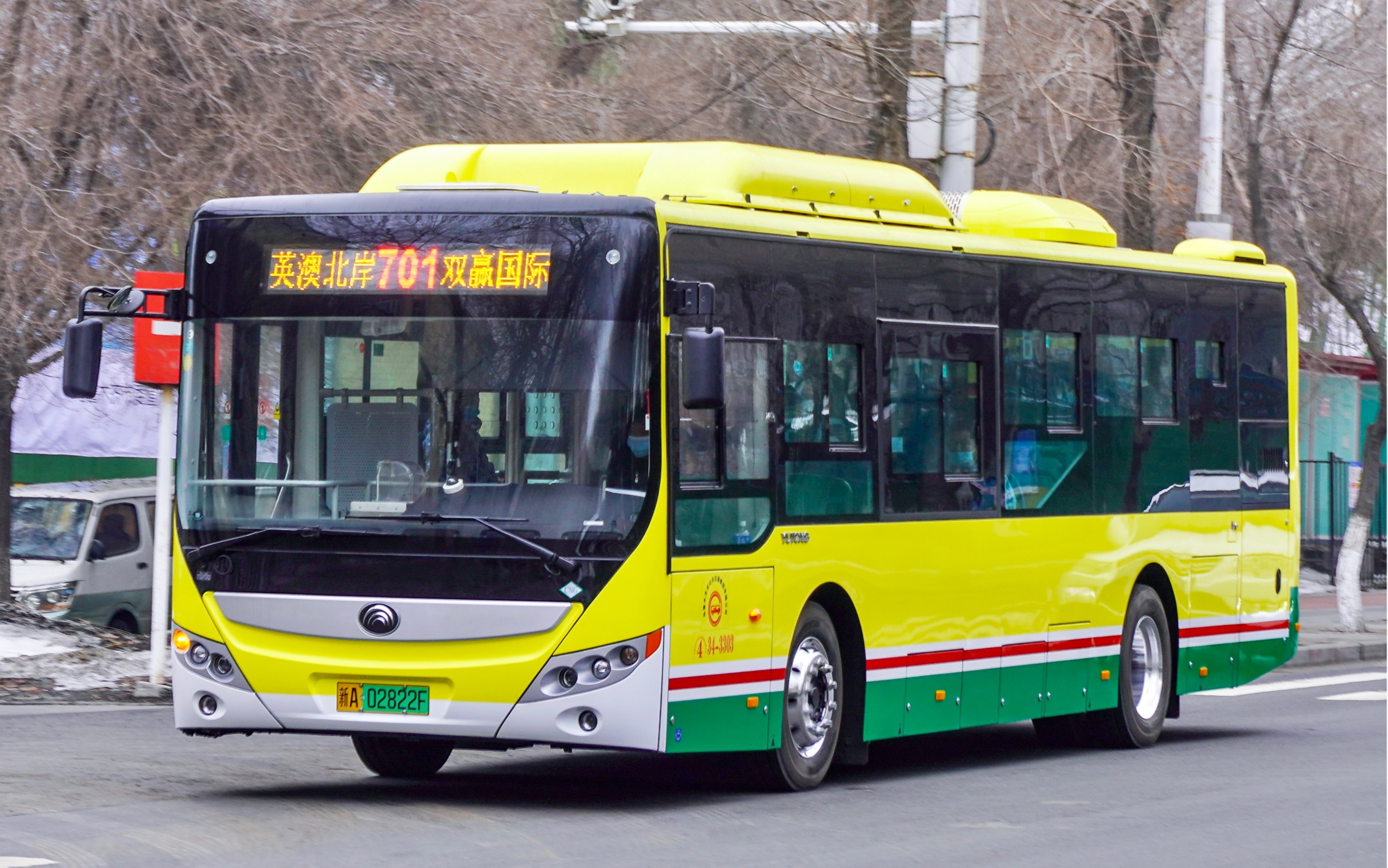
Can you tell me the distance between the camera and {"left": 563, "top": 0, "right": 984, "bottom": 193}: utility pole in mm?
17500

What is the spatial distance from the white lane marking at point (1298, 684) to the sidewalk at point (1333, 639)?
0.97ft

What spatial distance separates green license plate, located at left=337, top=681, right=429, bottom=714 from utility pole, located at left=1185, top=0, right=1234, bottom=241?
481 inches

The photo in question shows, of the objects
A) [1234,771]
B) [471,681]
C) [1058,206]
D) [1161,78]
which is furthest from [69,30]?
[1161,78]

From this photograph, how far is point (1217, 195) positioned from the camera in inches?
810

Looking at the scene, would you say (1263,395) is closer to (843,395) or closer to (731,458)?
(843,395)

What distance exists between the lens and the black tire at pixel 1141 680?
46.9 feet

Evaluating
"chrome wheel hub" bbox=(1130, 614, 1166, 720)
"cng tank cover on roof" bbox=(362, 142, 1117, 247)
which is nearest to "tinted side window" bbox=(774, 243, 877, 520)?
→ "cng tank cover on roof" bbox=(362, 142, 1117, 247)

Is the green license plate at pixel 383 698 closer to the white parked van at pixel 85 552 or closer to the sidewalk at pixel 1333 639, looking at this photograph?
the white parked van at pixel 85 552

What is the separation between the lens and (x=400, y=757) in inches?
455

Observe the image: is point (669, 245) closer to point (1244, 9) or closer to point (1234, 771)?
point (1234, 771)

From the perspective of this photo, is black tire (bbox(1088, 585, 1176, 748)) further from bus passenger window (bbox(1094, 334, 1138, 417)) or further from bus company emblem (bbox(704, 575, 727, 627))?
bus company emblem (bbox(704, 575, 727, 627))

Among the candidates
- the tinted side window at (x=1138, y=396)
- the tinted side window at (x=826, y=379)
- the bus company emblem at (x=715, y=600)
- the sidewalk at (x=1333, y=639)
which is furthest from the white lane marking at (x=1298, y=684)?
the bus company emblem at (x=715, y=600)

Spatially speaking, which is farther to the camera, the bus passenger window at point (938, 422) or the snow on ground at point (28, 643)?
the snow on ground at point (28, 643)

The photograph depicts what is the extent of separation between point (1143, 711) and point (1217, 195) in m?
7.48
